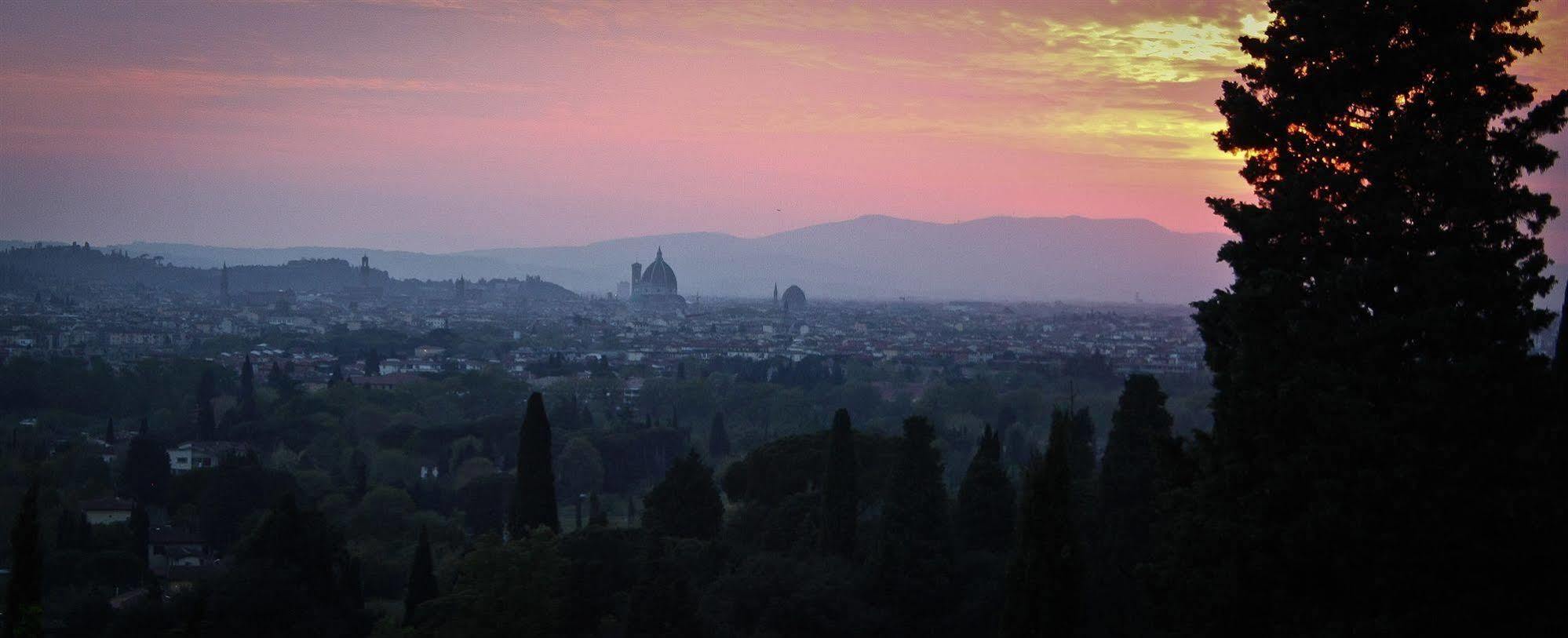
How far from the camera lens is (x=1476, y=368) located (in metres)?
6.35

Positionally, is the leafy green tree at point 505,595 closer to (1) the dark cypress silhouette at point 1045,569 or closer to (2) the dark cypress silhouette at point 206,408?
(1) the dark cypress silhouette at point 1045,569

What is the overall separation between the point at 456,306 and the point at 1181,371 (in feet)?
321

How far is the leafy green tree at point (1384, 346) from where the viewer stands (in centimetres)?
632

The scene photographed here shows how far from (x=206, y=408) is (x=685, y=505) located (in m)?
26.7

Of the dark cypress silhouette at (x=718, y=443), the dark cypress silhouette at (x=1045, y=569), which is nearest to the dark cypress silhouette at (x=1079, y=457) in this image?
the dark cypress silhouette at (x=1045, y=569)

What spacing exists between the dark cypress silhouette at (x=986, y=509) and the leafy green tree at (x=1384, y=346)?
12644 millimetres

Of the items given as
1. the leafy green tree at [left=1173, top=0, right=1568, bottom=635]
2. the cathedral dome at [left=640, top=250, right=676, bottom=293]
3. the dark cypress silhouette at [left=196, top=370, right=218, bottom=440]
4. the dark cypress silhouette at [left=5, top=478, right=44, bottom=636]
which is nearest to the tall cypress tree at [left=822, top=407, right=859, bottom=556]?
the dark cypress silhouette at [left=5, top=478, right=44, bottom=636]

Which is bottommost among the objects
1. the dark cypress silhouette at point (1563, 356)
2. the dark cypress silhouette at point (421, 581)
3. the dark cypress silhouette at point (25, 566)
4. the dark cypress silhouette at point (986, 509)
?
the dark cypress silhouette at point (421, 581)

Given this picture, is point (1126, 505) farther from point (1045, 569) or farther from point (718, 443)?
point (718, 443)

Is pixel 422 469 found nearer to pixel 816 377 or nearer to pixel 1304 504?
pixel 816 377

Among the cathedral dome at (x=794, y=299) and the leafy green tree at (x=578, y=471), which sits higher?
the cathedral dome at (x=794, y=299)

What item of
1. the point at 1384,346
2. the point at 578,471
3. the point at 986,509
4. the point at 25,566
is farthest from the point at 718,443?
the point at 1384,346

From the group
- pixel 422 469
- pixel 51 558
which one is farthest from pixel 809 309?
pixel 51 558

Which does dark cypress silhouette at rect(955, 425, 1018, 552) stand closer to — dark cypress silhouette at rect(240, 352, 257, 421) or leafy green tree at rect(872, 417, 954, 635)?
leafy green tree at rect(872, 417, 954, 635)
